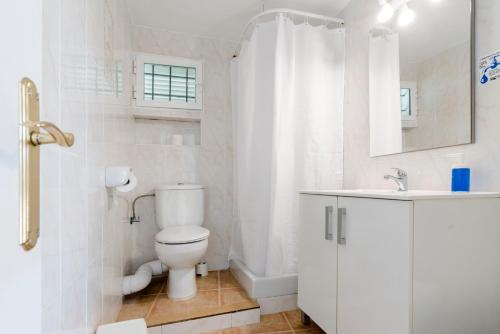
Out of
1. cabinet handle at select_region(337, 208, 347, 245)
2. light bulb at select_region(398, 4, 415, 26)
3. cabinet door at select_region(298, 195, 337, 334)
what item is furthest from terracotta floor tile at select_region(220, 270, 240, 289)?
light bulb at select_region(398, 4, 415, 26)

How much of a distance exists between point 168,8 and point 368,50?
61.1 inches

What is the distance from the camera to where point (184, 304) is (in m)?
1.66

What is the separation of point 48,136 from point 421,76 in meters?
1.63

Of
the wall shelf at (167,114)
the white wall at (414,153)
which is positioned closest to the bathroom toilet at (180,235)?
the wall shelf at (167,114)

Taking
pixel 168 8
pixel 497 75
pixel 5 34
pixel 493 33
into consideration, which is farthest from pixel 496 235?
pixel 168 8

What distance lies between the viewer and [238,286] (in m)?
1.92

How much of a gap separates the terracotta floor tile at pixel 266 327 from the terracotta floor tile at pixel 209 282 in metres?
0.45

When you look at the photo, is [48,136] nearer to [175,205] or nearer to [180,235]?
[180,235]

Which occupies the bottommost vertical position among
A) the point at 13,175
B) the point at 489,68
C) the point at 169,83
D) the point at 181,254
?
the point at 181,254

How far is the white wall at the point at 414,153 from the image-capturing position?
1021 mm

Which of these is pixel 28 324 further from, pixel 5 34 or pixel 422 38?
pixel 422 38

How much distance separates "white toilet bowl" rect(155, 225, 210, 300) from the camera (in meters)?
1.63

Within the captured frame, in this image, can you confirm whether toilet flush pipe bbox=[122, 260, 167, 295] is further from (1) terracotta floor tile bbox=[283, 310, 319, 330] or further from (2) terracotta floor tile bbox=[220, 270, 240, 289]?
(1) terracotta floor tile bbox=[283, 310, 319, 330]

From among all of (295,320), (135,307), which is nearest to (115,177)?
(135,307)
